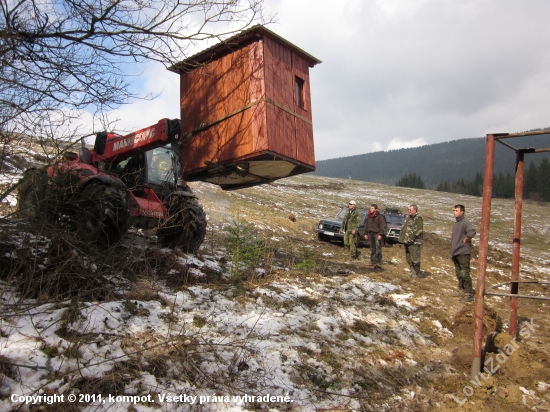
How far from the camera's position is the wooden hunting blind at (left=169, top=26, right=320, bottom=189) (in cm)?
529

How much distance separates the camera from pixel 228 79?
5609mm

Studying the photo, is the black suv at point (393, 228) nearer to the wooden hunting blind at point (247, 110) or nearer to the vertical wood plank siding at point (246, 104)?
the wooden hunting blind at point (247, 110)

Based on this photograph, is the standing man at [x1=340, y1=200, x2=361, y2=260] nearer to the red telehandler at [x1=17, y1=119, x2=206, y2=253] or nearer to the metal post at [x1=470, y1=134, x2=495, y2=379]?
the red telehandler at [x1=17, y1=119, x2=206, y2=253]

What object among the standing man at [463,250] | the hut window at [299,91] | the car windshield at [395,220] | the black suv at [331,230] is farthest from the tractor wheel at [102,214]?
the car windshield at [395,220]

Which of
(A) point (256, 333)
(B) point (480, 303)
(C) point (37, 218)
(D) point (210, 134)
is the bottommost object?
(A) point (256, 333)

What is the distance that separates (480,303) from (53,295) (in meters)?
4.38

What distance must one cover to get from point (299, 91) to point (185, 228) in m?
2.95

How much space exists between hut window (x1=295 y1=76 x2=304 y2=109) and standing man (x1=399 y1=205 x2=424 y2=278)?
167 inches

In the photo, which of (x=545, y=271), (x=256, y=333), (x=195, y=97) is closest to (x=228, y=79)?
(x=195, y=97)

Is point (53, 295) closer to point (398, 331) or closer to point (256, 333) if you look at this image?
point (256, 333)

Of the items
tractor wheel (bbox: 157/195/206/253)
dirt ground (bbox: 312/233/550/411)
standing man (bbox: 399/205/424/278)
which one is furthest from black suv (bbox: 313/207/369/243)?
tractor wheel (bbox: 157/195/206/253)

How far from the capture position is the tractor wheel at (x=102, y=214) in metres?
5.48

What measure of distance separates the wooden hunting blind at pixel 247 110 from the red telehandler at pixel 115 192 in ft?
1.60

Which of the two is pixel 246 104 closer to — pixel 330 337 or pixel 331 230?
pixel 330 337
